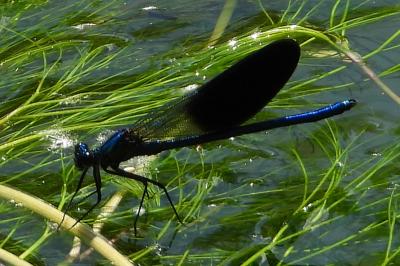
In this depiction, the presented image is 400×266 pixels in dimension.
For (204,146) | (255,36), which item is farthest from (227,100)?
(255,36)

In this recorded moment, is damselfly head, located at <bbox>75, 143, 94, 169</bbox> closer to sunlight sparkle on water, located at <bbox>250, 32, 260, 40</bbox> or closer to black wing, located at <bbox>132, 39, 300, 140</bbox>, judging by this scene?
black wing, located at <bbox>132, 39, 300, 140</bbox>

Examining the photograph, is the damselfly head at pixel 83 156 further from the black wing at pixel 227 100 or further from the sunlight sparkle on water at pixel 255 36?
the sunlight sparkle on water at pixel 255 36

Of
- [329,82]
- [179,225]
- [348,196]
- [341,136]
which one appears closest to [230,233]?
[179,225]

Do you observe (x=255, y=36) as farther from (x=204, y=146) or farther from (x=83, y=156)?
(x=83, y=156)

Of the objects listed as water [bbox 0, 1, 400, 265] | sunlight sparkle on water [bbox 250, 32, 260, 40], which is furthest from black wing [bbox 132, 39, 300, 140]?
sunlight sparkle on water [bbox 250, 32, 260, 40]

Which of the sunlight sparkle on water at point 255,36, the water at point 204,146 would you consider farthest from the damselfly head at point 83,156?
the sunlight sparkle on water at point 255,36

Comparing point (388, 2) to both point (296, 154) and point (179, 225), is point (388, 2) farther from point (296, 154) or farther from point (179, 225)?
point (179, 225)

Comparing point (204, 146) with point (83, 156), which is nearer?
point (83, 156)
